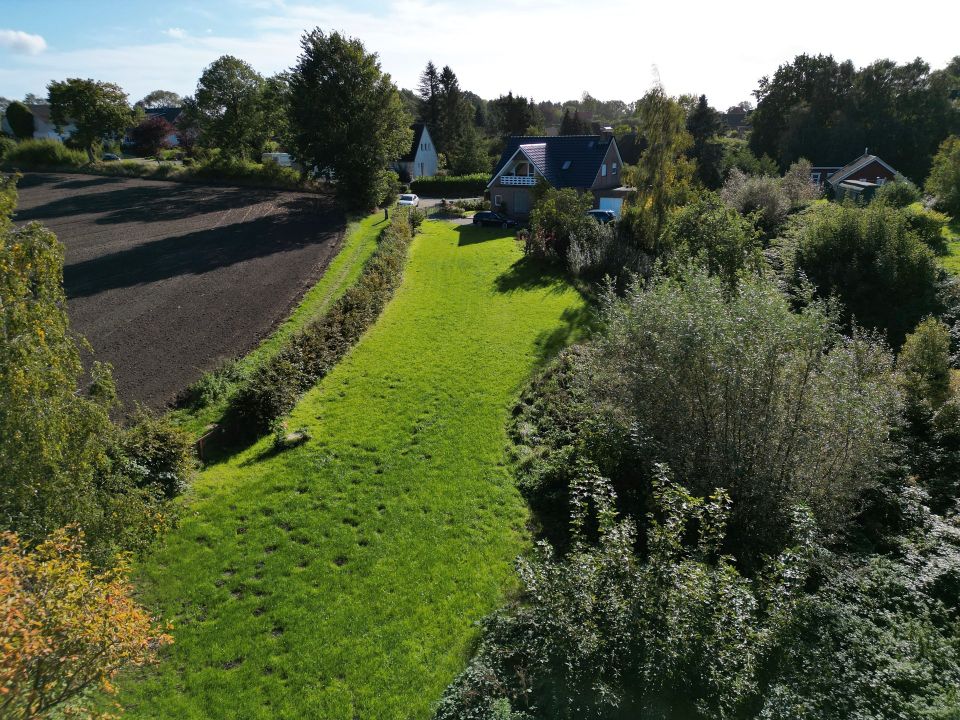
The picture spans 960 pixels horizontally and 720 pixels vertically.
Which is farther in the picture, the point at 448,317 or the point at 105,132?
the point at 105,132

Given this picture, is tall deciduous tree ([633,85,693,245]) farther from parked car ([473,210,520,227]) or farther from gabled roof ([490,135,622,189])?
gabled roof ([490,135,622,189])

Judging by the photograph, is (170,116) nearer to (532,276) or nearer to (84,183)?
(84,183)

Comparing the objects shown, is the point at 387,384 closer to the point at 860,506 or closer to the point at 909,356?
the point at 860,506

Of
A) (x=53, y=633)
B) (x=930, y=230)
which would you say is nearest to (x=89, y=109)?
(x=53, y=633)

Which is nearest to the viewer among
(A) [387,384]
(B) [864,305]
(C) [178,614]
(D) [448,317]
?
(C) [178,614]

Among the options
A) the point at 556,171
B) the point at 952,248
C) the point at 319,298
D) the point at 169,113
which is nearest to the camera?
the point at 319,298

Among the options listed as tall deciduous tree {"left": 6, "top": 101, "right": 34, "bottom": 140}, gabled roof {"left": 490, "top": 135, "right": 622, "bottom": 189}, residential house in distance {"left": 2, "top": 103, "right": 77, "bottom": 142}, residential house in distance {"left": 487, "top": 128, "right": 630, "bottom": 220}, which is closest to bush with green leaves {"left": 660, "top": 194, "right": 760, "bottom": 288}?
residential house in distance {"left": 487, "top": 128, "right": 630, "bottom": 220}

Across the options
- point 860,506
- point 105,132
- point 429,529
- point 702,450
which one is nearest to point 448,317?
point 429,529
